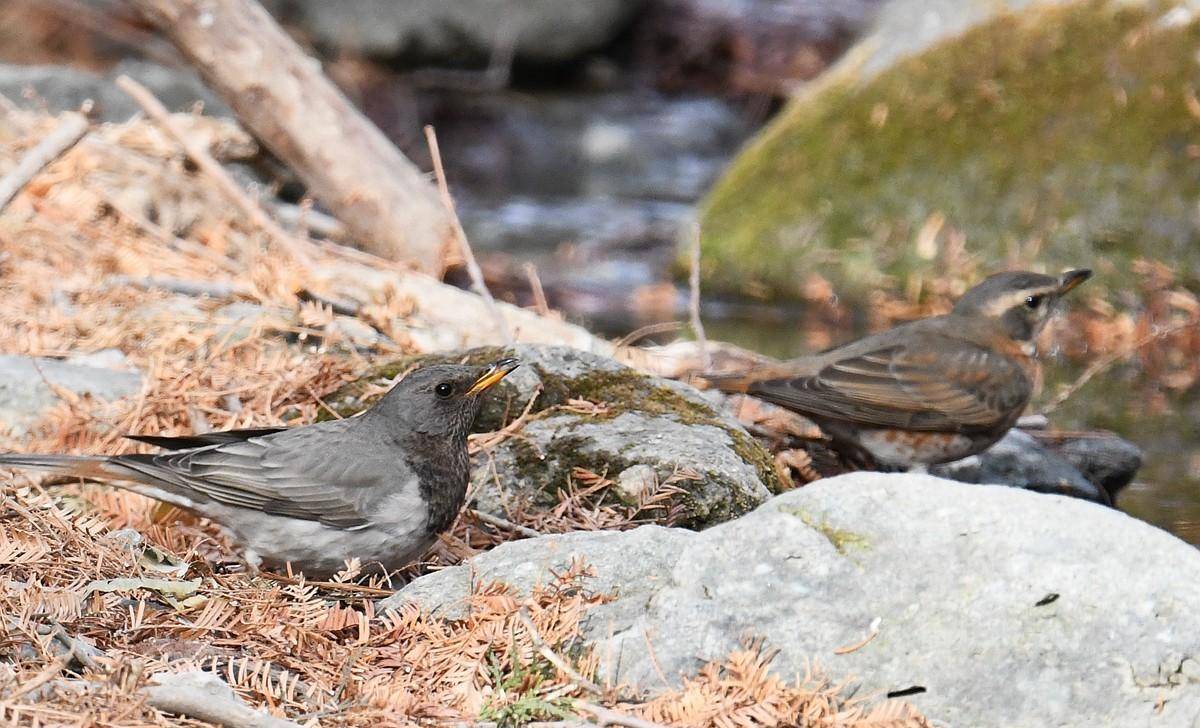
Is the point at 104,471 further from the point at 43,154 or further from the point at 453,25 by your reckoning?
the point at 453,25

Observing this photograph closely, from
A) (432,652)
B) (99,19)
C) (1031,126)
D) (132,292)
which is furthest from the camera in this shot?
(99,19)

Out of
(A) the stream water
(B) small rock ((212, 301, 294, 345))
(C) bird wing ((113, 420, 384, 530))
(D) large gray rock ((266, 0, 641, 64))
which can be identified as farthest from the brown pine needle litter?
(D) large gray rock ((266, 0, 641, 64))

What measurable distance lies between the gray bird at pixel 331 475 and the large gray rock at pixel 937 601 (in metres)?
0.70

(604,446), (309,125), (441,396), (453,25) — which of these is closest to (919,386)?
(604,446)

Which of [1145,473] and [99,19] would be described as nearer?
[1145,473]

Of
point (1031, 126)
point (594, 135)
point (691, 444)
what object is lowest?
point (594, 135)

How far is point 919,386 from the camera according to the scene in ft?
22.8

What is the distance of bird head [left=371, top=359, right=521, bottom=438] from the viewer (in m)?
5.00

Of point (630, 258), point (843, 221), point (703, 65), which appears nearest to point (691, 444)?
point (843, 221)

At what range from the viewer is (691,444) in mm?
5098

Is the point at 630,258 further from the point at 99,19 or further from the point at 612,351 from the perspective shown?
the point at 99,19

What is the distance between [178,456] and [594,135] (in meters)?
12.5

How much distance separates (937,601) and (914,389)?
3.22 meters

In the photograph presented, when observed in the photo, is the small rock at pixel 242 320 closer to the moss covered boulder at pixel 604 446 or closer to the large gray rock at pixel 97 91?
the moss covered boulder at pixel 604 446
